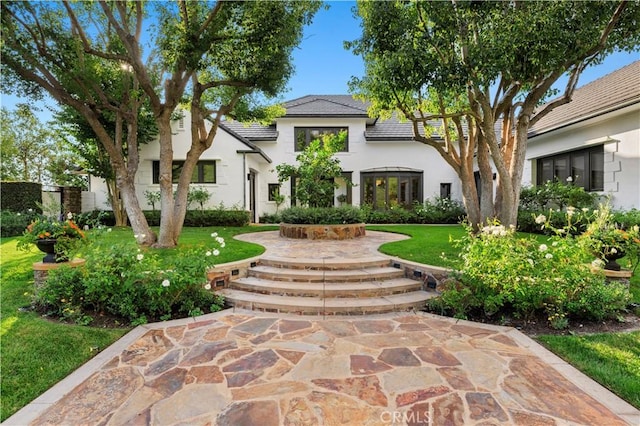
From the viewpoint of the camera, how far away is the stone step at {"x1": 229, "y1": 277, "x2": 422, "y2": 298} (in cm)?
507

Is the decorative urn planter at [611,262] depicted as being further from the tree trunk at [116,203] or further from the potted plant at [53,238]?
the tree trunk at [116,203]

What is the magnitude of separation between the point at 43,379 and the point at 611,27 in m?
9.86

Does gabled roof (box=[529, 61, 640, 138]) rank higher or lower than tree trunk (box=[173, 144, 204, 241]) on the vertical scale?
higher

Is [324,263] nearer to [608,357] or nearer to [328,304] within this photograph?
[328,304]

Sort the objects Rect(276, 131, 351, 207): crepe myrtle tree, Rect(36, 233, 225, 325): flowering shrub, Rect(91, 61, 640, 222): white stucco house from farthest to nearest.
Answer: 1. Rect(276, 131, 351, 207): crepe myrtle tree
2. Rect(91, 61, 640, 222): white stucco house
3. Rect(36, 233, 225, 325): flowering shrub

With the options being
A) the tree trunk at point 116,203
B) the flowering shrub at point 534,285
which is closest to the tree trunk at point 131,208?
the tree trunk at point 116,203

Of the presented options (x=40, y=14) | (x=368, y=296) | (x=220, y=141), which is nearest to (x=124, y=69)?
(x=40, y=14)

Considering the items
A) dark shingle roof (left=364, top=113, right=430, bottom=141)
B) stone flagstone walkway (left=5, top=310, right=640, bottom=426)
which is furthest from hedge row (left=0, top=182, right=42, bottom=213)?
dark shingle roof (left=364, top=113, right=430, bottom=141)

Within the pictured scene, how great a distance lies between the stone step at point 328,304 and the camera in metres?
4.66

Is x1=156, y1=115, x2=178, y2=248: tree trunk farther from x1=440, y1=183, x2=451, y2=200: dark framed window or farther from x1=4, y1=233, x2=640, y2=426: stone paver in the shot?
x1=440, y1=183, x2=451, y2=200: dark framed window

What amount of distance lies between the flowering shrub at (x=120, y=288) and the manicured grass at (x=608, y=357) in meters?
4.70

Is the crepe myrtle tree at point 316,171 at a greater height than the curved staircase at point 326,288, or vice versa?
the crepe myrtle tree at point 316,171

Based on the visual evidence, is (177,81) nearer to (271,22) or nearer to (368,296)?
(271,22)

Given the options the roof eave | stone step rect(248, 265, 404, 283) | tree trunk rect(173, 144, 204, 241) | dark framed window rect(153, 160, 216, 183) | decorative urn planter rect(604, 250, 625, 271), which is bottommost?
stone step rect(248, 265, 404, 283)
